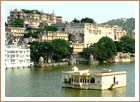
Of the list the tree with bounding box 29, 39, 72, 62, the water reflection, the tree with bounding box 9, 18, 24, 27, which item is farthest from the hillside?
the water reflection

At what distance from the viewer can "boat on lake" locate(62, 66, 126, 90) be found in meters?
7.66

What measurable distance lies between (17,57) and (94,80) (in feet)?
23.4

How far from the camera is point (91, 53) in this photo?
688 inches

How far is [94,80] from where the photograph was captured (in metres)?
7.68

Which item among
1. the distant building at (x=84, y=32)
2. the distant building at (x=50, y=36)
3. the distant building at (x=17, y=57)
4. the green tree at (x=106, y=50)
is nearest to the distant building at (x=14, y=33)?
the distant building at (x=50, y=36)

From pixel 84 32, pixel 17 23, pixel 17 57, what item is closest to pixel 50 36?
pixel 84 32

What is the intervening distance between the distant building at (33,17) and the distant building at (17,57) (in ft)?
26.4

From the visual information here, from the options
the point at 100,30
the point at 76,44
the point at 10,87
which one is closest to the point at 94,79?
the point at 10,87

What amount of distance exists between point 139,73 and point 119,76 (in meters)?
2.65

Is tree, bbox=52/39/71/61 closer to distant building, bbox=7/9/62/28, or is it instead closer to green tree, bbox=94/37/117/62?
green tree, bbox=94/37/117/62

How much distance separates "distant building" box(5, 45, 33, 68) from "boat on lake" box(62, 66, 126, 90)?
619cm

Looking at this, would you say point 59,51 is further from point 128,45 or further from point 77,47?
point 128,45

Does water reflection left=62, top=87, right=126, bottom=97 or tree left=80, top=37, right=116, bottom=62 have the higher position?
tree left=80, top=37, right=116, bottom=62

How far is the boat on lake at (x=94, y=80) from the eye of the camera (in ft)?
25.1
